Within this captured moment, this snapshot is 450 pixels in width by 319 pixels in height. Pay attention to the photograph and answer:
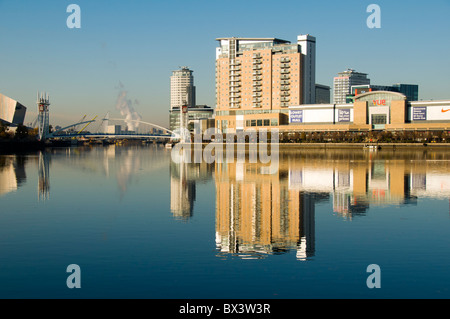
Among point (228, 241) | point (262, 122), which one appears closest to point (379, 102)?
point (262, 122)

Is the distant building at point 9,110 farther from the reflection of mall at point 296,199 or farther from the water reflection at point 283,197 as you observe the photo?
the reflection of mall at point 296,199

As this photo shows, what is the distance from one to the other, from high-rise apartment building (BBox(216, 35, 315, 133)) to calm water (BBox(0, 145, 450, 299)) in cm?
8706

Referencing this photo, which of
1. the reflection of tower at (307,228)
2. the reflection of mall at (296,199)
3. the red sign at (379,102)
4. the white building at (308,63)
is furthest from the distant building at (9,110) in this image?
the reflection of tower at (307,228)

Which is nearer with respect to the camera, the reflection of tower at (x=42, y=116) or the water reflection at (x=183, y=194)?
the water reflection at (x=183, y=194)

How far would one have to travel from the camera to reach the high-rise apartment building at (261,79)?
378 feet

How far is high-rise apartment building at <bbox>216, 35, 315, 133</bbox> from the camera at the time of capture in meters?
115

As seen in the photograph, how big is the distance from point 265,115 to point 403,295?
107 m

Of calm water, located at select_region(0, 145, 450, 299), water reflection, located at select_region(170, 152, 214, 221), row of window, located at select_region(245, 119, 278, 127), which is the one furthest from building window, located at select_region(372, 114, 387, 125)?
calm water, located at select_region(0, 145, 450, 299)

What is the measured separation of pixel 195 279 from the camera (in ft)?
39.4

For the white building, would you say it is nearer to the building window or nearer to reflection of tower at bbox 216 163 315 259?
the building window

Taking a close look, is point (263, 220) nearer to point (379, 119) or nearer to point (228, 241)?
point (228, 241)

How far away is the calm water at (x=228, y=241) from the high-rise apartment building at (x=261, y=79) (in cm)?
8706
